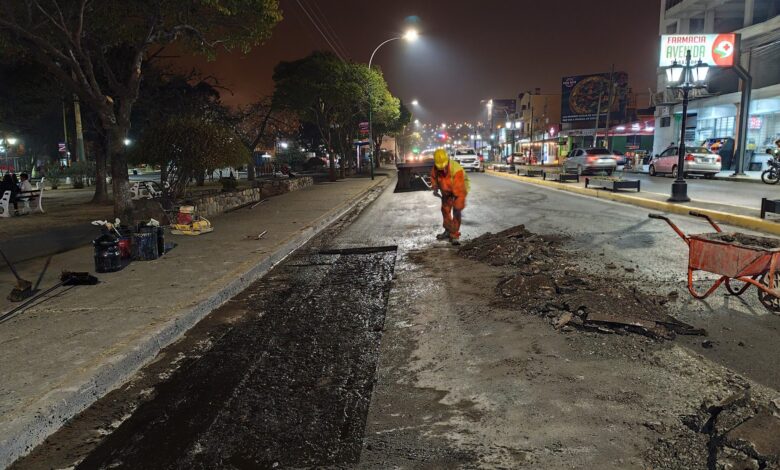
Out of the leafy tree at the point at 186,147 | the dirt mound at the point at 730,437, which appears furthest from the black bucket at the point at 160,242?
the dirt mound at the point at 730,437

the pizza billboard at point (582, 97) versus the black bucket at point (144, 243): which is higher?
the pizza billboard at point (582, 97)

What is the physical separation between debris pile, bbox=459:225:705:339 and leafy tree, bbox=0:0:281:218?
906cm

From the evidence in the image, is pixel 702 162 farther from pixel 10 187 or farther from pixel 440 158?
pixel 10 187

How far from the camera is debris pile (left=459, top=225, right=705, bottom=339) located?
16.0ft

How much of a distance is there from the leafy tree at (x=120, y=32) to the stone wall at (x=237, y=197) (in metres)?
1.88

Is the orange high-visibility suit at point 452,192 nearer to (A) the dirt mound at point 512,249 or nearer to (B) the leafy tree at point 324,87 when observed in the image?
(A) the dirt mound at point 512,249

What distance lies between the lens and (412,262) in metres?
8.35

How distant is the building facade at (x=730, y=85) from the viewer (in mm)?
29525

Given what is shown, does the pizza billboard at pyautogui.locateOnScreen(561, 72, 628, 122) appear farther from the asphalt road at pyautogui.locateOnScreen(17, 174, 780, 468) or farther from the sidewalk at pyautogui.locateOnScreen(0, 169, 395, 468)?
the asphalt road at pyautogui.locateOnScreen(17, 174, 780, 468)

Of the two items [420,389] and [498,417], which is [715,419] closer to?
[498,417]

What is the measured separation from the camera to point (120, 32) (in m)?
13.7

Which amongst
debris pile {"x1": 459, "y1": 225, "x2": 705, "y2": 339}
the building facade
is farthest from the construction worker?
the building facade

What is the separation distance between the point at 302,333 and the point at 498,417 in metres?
2.40

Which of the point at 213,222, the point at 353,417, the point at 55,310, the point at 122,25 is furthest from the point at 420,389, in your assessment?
the point at 122,25
